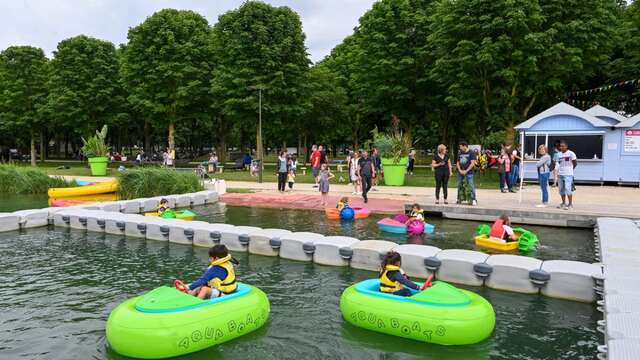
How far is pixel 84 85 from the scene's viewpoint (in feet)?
160

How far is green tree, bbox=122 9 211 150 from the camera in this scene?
4188 centimetres

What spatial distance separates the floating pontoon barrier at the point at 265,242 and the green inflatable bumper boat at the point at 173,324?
458 cm

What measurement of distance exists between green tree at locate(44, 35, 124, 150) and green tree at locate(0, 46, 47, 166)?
2.86 meters

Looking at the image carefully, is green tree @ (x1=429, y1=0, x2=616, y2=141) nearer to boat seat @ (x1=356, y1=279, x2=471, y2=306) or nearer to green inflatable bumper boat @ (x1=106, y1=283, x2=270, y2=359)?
boat seat @ (x1=356, y1=279, x2=471, y2=306)

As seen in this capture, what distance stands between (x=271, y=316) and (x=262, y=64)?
3210 cm

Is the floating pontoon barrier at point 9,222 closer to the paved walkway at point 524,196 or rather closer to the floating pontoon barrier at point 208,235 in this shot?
the floating pontoon barrier at point 208,235

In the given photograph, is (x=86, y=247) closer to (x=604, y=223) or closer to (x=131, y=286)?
(x=131, y=286)

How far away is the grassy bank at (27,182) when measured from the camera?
84.8 feet

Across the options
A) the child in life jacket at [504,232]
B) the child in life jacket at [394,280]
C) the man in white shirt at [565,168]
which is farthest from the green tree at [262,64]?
the child in life jacket at [394,280]

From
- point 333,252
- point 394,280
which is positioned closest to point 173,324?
point 394,280

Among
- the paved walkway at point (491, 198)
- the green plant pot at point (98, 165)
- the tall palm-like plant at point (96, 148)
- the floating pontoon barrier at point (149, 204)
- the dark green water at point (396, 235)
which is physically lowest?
the dark green water at point (396, 235)

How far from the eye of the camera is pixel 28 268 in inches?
427

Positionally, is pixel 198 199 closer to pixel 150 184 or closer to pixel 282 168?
pixel 150 184

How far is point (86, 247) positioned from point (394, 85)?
28581mm
